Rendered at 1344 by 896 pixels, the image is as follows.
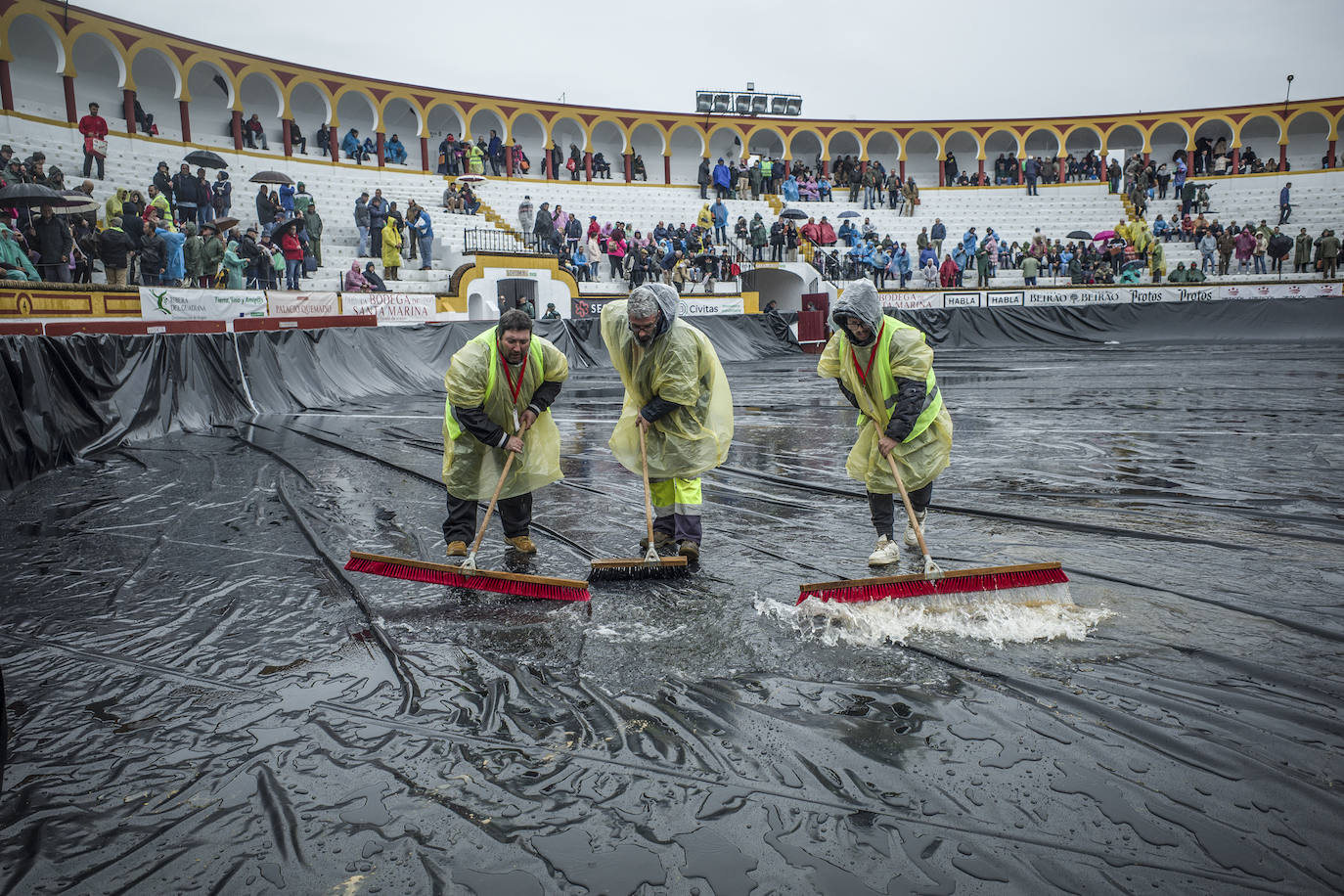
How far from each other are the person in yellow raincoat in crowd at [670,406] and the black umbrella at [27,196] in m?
13.1

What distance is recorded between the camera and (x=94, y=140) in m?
21.1

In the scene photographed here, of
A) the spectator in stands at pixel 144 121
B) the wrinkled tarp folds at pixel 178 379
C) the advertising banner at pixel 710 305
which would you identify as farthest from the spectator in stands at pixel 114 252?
the spectator in stands at pixel 144 121

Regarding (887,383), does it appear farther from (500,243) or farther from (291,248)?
(500,243)

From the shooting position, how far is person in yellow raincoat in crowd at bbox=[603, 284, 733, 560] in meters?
5.20

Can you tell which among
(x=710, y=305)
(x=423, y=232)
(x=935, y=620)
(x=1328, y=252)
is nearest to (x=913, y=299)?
(x=710, y=305)

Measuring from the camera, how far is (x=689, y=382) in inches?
205

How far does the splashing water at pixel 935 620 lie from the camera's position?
3926mm

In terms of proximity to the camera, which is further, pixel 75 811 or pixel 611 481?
pixel 611 481

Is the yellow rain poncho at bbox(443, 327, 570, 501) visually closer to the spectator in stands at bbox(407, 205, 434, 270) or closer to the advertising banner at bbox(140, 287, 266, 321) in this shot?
the advertising banner at bbox(140, 287, 266, 321)

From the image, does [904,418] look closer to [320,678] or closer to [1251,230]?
[320,678]

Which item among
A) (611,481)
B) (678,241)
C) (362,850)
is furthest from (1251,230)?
(362,850)

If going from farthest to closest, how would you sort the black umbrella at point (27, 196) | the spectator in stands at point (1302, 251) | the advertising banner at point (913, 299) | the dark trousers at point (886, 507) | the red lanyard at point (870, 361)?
1. the spectator in stands at point (1302, 251)
2. the advertising banner at point (913, 299)
3. the black umbrella at point (27, 196)
4. the dark trousers at point (886, 507)
5. the red lanyard at point (870, 361)

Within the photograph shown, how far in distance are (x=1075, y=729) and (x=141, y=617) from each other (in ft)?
14.1

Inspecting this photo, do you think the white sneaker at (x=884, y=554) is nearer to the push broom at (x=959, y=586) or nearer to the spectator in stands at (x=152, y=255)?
the push broom at (x=959, y=586)
